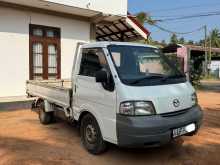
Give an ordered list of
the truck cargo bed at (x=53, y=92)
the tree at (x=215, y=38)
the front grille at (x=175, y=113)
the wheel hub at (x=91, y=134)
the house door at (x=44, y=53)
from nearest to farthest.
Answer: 1. the front grille at (x=175, y=113)
2. the wheel hub at (x=91, y=134)
3. the truck cargo bed at (x=53, y=92)
4. the house door at (x=44, y=53)
5. the tree at (x=215, y=38)

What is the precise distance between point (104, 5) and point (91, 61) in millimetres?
7074

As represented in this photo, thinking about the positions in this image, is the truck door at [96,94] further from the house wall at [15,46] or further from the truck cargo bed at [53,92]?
the house wall at [15,46]

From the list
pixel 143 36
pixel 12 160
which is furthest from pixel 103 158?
pixel 143 36

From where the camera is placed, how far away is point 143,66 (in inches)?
222

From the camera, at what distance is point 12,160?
16.8 feet

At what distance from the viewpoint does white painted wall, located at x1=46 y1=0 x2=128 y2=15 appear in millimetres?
11081

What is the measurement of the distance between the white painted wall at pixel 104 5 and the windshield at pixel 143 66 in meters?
5.75

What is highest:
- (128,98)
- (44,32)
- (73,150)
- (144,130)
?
(44,32)

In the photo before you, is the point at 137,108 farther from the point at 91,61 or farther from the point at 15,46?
the point at 15,46

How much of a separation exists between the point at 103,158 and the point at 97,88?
4.17 feet

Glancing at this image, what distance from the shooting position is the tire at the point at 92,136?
5.16 meters

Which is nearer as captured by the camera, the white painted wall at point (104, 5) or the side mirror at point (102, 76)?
the side mirror at point (102, 76)

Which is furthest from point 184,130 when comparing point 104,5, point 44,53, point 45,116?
point 104,5

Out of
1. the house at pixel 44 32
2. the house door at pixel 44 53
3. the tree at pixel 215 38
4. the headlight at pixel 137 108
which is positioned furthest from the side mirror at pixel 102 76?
the tree at pixel 215 38
